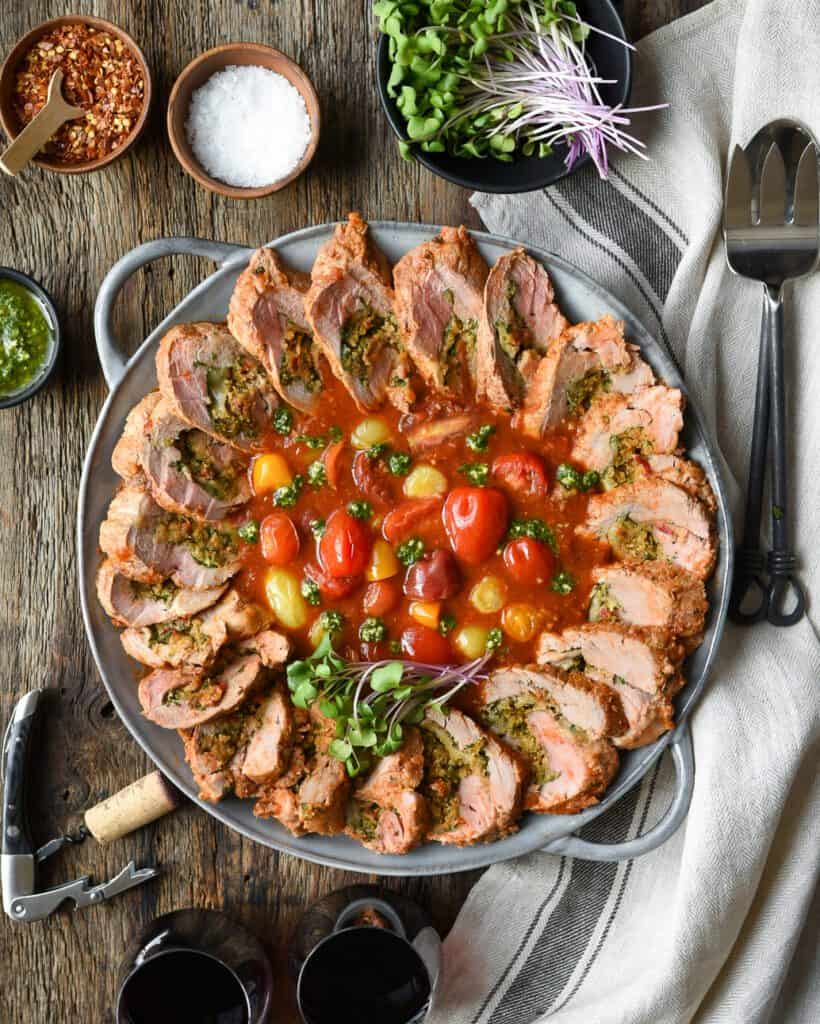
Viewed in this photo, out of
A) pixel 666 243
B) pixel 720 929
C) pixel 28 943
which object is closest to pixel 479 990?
pixel 720 929

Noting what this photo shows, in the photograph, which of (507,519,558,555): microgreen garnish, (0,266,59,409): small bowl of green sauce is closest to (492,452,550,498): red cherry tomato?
(507,519,558,555): microgreen garnish

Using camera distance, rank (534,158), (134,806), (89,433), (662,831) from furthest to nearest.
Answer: (89,433) → (134,806) → (534,158) → (662,831)

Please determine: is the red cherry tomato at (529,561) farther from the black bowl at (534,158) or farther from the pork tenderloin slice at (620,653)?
the black bowl at (534,158)

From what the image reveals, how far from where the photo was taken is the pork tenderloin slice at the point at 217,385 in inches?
173

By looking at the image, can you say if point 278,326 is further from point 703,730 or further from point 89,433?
point 703,730

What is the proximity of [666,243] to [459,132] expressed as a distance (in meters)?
1.07

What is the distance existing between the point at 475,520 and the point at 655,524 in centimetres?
76

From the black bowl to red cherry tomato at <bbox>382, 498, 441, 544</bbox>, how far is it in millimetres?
1369

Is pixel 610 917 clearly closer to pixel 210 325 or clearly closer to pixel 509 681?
pixel 509 681

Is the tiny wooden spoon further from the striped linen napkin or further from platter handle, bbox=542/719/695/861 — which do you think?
platter handle, bbox=542/719/695/861

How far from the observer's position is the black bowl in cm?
450

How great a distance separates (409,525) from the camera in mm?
4520

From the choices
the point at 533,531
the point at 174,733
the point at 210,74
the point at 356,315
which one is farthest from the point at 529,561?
the point at 210,74

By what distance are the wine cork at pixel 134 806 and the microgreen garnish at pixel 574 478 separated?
2.25 metres
